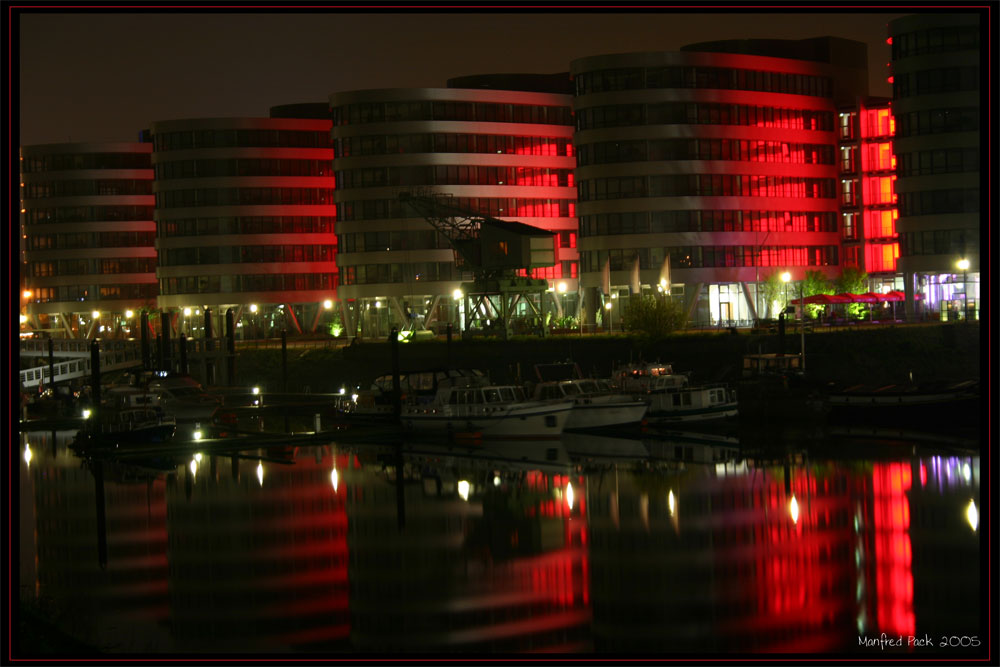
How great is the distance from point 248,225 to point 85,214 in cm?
2910

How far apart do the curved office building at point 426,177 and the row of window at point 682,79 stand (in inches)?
412

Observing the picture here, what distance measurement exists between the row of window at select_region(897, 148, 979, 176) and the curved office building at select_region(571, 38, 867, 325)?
15089mm

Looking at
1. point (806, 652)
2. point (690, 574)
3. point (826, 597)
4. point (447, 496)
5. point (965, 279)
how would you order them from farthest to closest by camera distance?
point (965, 279) → point (447, 496) → point (690, 574) → point (826, 597) → point (806, 652)

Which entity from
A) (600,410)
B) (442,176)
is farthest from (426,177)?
(600,410)

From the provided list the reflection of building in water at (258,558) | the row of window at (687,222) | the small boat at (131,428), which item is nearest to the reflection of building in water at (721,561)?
the reflection of building in water at (258,558)

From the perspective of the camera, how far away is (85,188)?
149m

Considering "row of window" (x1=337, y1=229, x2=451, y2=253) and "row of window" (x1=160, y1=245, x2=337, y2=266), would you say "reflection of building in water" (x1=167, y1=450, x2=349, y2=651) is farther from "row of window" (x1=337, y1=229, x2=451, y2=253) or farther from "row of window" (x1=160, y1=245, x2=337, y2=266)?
"row of window" (x1=160, y1=245, x2=337, y2=266)

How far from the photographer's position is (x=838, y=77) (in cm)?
11956

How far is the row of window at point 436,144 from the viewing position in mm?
117375

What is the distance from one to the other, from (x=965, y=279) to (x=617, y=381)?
138ft

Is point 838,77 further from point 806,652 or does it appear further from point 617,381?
point 806,652

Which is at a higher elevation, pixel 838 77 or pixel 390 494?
pixel 838 77

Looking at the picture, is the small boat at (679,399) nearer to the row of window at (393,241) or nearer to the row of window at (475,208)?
the row of window at (475,208)

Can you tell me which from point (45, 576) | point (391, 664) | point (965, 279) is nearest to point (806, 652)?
point (391, 664)
